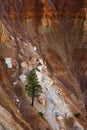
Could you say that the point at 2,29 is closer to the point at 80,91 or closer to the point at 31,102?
the point at 31,102

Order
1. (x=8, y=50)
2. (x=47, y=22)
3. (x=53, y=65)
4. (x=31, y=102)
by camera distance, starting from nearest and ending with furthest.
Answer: (x=31, y=102)
(x=8, y=50)
(x=53, y=65)
(x=47, y=22)

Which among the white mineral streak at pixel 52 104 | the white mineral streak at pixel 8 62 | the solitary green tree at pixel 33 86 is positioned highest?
the white mineral streak at pixel 8 62

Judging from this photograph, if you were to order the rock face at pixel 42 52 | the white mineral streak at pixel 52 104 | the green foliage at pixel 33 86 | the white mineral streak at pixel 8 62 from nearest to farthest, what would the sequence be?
the rock face at pixel 42 52
the green foliage at pixel 33 86
the white mineral streak at pixel 52 104
the white mineral streak at pixel 8 62

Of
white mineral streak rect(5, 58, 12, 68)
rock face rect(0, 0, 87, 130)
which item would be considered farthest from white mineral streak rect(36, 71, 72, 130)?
white mineral streak rect(5, 58, 12, 68)

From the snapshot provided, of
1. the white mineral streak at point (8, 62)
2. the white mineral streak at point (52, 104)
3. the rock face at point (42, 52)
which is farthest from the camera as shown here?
the white mineral streak at point (8, 62)

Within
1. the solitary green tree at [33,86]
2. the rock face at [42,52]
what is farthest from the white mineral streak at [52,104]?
the solitary green tree at [33,86]

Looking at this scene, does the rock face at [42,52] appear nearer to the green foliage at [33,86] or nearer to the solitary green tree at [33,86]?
the solitary green tree at [33,86]

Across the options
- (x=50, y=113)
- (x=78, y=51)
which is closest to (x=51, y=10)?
(x=78, y=51)

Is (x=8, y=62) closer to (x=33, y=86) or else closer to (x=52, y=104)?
(x=33, y=86)

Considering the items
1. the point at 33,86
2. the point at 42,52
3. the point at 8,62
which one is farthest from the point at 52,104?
the point at 42,52
